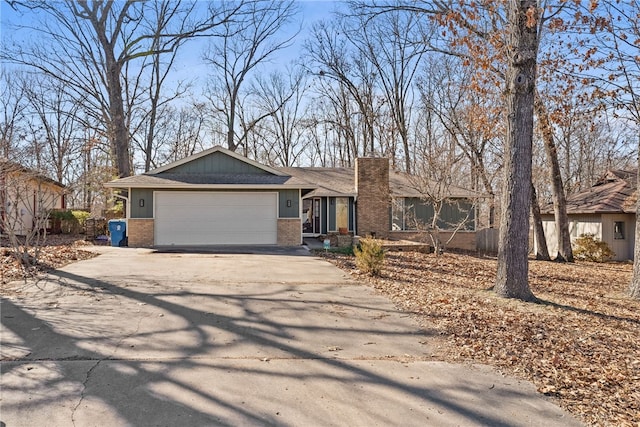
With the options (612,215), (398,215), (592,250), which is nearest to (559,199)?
(592,250)

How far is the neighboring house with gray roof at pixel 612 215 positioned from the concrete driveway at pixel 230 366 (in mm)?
16557

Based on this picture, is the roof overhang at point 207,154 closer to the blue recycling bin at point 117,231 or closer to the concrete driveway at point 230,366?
the blue recycling bin at point 117,231

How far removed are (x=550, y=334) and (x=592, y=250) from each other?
15.8m

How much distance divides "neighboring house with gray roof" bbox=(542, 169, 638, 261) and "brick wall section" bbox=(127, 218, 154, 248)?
732 inches

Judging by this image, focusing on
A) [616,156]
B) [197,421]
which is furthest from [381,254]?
[616,156]

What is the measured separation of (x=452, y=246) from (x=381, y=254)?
410 inches

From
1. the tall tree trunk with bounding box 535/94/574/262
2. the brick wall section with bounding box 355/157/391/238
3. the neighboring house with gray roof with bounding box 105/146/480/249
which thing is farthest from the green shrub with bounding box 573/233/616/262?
the neighboring house with gray roof with bounding box 105/146/480/249

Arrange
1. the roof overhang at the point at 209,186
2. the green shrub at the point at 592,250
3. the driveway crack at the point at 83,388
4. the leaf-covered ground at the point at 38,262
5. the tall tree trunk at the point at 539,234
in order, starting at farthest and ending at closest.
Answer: the green shrub at the point at 592,250 < the tall tree trunk at the point at 539,234 < the roof overhang at the point at 209,186 < the leaf-covered ground at the point at 38,262 < the driveway crack at the point at 83,388

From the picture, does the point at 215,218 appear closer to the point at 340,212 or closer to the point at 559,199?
the point at 340,212

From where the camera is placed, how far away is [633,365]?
177 inches

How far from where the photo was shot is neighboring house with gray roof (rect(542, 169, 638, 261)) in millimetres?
19047

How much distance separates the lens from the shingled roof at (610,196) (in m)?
18.7

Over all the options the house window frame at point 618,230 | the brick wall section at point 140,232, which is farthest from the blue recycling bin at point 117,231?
the house window frame at point 618,230

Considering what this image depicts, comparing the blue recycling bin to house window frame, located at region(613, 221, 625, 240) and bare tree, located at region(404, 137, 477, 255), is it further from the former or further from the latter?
house window frame, located at region(613, 221, 625, 240)
